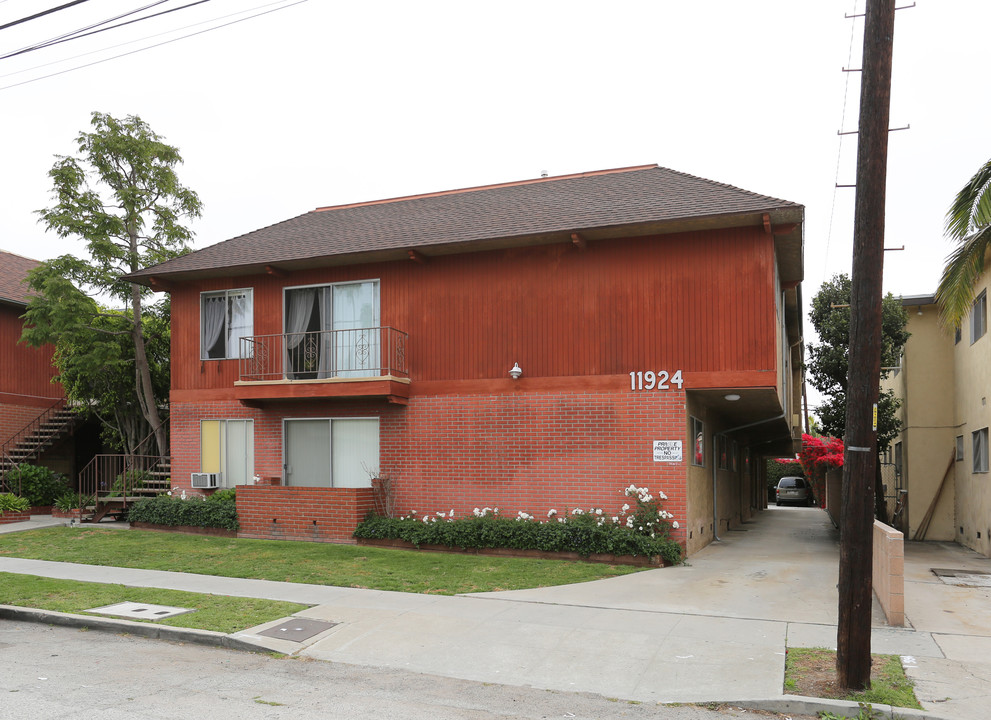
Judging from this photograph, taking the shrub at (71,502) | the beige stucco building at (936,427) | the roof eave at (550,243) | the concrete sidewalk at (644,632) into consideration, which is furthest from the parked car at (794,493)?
the shrub at (71,502)

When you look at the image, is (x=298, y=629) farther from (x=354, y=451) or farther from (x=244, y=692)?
(x=354, y=451)

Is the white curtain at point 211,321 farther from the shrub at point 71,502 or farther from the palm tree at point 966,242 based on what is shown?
the palm tree at point 966,242

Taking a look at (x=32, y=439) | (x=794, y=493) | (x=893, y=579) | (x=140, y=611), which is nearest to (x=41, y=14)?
(x=140, y=611)

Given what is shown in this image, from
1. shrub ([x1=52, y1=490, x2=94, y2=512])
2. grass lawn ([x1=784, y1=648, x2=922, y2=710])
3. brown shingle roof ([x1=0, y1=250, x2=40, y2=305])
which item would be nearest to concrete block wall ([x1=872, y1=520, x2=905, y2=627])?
grass lawn ([x1=784, y1=648, x2=922, y2=710])

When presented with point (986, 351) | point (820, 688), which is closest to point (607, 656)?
point (820, 688)

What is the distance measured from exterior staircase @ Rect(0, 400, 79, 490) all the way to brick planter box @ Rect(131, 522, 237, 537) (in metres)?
6.25

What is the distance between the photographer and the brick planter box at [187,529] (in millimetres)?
16750

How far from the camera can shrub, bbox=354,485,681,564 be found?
1372 centimetres

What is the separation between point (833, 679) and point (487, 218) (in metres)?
11.7

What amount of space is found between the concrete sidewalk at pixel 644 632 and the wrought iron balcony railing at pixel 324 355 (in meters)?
5.44

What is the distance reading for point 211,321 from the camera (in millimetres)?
18453

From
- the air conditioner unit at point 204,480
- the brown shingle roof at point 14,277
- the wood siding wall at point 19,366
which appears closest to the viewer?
the air conditioner unit at point 204,480

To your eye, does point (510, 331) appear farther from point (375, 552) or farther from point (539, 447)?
point (375, 552)

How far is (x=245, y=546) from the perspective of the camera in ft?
50.0
